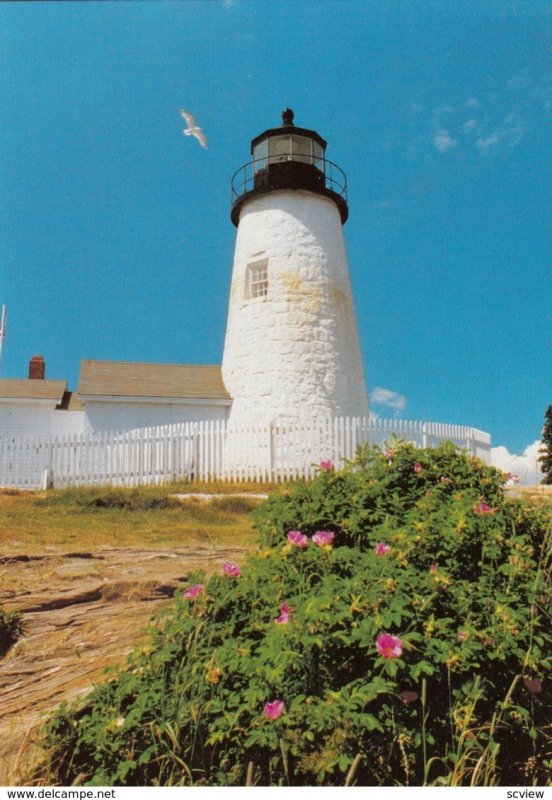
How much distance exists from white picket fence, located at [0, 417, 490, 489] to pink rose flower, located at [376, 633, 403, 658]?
13.4 metres

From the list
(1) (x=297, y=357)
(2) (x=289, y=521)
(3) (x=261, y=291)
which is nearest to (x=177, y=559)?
(2) (x=289, y=521)

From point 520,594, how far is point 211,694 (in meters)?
1.86

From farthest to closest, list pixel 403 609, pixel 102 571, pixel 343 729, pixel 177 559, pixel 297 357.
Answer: pixel 297 357 < pixel 177 559 < pixel 102 571 < pixel 403 609 < pixel 343 729

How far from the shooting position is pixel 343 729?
2.97 metres

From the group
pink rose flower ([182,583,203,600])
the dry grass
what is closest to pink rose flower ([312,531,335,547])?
pink rose flower ([182,583,203,600])

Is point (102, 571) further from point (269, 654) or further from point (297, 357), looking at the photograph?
point (297, 357)

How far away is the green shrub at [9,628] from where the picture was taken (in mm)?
5258

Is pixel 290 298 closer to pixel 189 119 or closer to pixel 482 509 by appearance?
pixel 189 119

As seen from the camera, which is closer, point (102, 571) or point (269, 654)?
point (269, 654)

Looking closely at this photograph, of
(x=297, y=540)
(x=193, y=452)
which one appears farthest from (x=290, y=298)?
(x=297, y=540)

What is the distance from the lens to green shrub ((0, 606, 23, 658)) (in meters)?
5.26

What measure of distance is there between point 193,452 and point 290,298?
5212 millimetres

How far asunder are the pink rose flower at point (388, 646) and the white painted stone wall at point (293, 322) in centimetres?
1468

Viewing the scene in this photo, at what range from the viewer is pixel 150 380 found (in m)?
21.7
